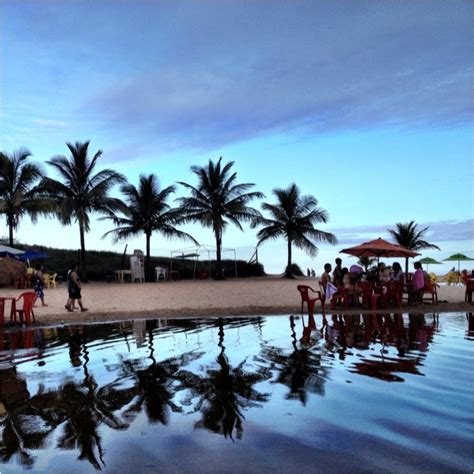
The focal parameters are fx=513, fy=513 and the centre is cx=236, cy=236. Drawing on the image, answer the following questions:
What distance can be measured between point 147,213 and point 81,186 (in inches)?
180

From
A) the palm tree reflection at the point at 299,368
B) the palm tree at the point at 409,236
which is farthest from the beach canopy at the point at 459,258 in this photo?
the palm tree reflection at the point at 299,368

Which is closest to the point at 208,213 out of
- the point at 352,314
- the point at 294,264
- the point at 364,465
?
the point at 294,264

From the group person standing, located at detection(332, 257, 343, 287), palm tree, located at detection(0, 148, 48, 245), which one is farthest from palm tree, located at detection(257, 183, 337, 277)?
person standing, located at detection(332, 257, 343, 287)

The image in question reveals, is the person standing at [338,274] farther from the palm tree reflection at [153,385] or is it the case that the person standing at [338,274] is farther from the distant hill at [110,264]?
the distant hill at [110,264]

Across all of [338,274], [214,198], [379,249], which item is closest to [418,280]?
[379,249]

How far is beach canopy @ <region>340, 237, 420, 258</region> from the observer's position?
51.5ft

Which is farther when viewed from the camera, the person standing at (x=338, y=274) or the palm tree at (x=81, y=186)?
the palm tree at (x=81, y=186)

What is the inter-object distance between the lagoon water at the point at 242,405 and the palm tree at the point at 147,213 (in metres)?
23.7

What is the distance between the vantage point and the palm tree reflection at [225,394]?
4672mm

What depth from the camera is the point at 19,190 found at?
1165 inches

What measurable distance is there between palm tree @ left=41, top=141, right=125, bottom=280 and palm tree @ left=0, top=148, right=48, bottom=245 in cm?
76

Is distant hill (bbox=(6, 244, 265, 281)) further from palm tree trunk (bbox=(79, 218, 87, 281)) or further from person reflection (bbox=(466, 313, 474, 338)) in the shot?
person reflection (bbox=(466, 313, 474, 338))

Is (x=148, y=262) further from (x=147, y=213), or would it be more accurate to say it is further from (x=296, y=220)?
(x=296, y=220)

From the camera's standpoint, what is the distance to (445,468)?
3594 millimetres
